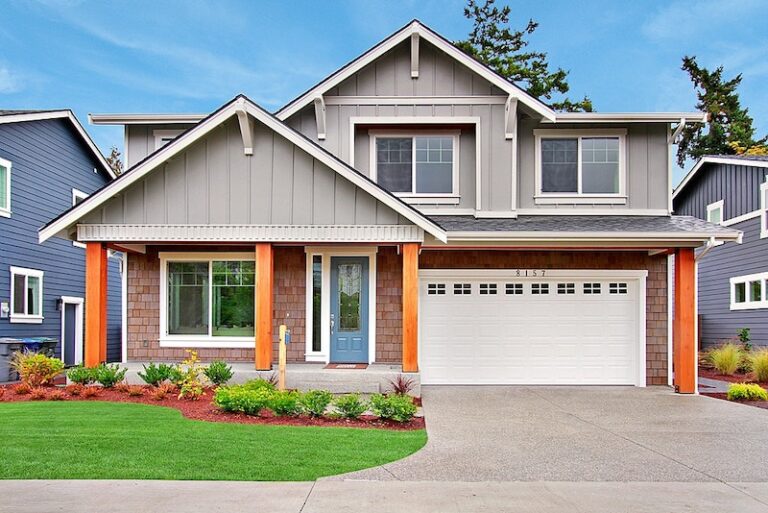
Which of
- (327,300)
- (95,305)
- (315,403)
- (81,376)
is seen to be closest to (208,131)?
(95,305)

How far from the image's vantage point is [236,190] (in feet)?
37.0

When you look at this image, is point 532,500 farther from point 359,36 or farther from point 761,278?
point 359,36

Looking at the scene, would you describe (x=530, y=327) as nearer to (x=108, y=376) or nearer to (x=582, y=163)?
(x=582, y=163)

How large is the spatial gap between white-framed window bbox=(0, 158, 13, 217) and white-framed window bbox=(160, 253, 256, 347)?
562cm

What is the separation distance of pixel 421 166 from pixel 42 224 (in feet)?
36.1

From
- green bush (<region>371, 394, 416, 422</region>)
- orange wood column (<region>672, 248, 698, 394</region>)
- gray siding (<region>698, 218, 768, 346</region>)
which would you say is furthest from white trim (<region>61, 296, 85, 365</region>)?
gray siding (<region>698, 218, 768, 346</region>)

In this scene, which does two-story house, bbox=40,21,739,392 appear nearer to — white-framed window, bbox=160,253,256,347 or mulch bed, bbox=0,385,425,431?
white-framed window, bbox=160,253,256,347

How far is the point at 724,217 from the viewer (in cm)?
2019

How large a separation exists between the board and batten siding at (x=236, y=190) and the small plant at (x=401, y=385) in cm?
292

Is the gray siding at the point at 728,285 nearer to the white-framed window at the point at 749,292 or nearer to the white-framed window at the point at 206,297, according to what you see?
the white-framed window at the point at 749,292

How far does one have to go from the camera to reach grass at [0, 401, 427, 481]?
615 centimetres

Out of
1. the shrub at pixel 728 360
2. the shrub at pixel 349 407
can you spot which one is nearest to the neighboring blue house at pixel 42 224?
the shrub at pixel 349 407

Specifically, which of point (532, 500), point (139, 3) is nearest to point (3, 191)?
point (139, 3)

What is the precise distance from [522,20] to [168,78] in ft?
60.4
